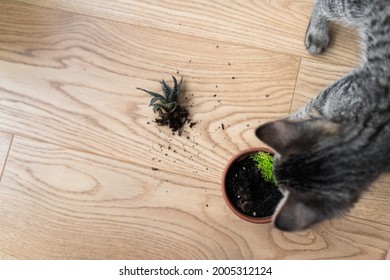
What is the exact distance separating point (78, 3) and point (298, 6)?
2.47 feet

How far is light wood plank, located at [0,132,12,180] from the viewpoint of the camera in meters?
1.45

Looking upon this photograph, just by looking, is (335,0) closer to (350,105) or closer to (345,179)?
(350,105)

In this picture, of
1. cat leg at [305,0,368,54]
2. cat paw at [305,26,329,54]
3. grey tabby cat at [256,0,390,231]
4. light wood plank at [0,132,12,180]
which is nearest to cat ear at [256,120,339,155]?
grey tabby cat at [256,0,390,231]

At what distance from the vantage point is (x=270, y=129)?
0.94 m

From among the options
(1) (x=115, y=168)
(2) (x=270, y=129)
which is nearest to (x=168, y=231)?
(1) (x=115, y=168)

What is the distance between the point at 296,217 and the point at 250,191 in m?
0.33

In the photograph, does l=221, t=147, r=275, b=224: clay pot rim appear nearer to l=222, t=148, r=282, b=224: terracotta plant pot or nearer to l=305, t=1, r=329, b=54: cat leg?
l=222, t=148, r=282, b=224: terracotta plant pot

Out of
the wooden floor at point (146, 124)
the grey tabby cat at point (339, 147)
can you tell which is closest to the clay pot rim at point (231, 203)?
the wooden floor at point (146, 124)

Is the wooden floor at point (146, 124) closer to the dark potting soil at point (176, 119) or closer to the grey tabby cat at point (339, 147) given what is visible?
the dark potting soil at point (176, 119)

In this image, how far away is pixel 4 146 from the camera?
1.45 m

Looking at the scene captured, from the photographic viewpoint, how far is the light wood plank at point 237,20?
4.70ft

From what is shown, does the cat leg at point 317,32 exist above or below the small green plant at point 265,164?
above

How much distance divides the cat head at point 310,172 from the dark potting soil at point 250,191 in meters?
0.30

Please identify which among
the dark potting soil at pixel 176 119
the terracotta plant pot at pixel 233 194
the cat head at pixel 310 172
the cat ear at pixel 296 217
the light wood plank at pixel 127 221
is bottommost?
the light wood plank at pixel 127 221
